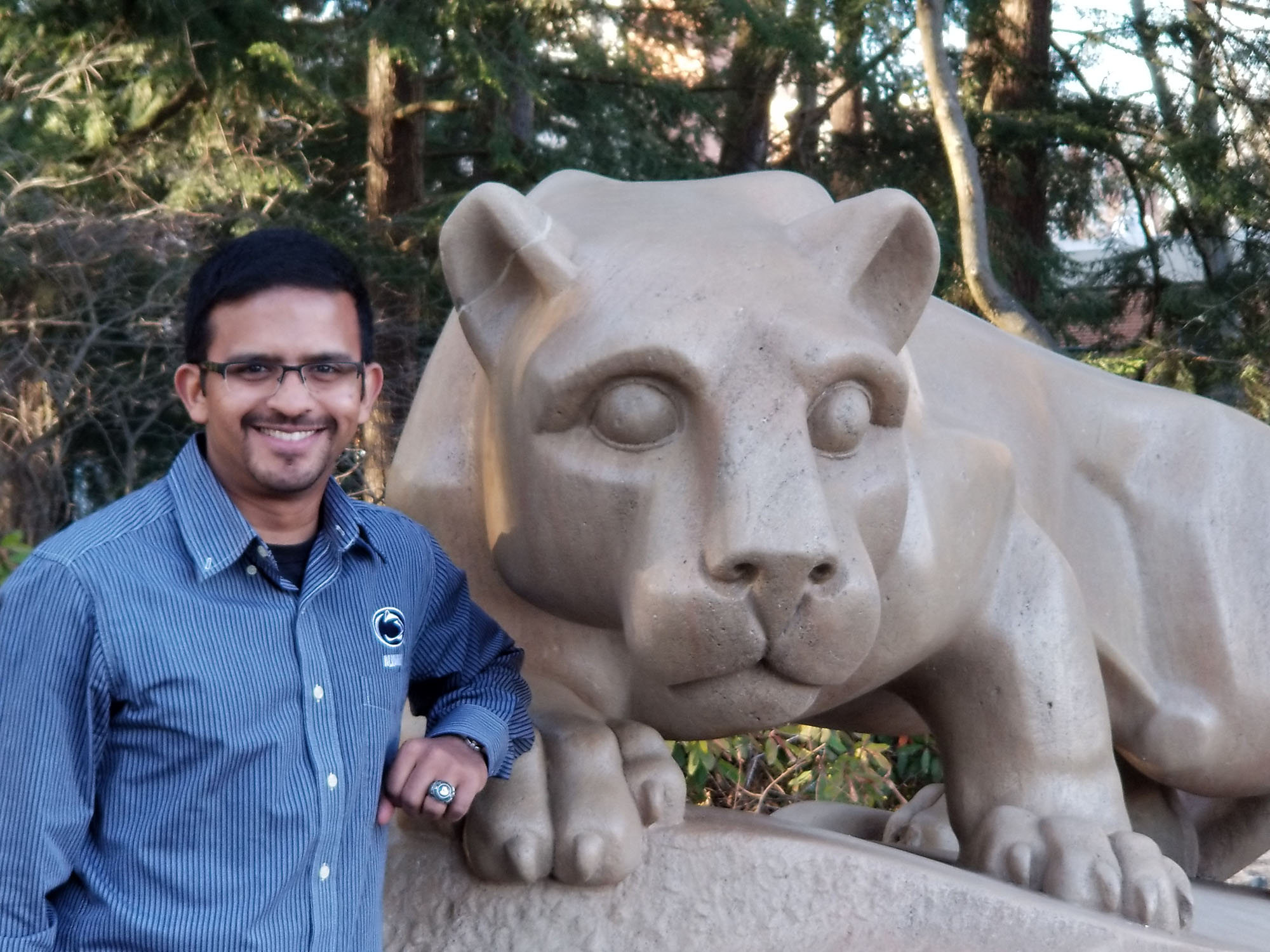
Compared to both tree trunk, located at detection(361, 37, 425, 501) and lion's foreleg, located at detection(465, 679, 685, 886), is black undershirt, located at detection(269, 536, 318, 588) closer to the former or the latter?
lion's foreleg, located at detection(465, 679, 685, 886)

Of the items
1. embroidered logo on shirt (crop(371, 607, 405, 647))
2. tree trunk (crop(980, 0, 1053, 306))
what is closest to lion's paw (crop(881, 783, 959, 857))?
embroidered logo on shirt (crop(371, 607, 405, 647))

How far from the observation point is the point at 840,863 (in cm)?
222

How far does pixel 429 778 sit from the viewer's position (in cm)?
176

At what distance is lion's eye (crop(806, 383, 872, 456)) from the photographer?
1941 millimetres

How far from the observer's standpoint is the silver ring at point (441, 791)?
176cm

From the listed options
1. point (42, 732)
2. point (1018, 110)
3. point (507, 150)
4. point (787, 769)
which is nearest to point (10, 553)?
point (787, 769)

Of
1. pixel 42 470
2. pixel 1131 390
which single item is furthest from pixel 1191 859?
pixel 42 470

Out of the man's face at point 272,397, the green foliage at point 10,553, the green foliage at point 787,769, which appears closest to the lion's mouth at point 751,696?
the man's face at point 272,397

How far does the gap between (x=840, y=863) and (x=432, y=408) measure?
0.90 meters

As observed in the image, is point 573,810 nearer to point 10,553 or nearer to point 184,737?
point 184,737

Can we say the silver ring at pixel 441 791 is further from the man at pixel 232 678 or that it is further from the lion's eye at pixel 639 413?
the lion's eye at pixel 639 413

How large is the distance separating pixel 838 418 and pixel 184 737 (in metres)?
0.88

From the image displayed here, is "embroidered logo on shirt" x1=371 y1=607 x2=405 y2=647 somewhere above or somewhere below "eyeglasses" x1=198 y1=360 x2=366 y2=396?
below

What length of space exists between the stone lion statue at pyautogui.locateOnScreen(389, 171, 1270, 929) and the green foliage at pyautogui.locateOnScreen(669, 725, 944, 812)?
1.79m
